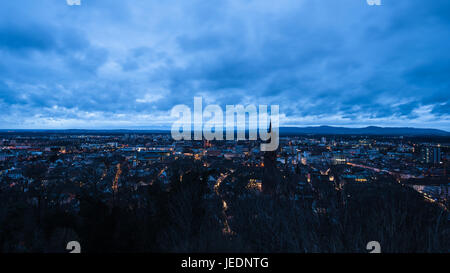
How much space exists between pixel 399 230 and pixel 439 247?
0.68 meters

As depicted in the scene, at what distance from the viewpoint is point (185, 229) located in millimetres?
7156

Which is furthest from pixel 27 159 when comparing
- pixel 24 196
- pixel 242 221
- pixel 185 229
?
pixel 242 221

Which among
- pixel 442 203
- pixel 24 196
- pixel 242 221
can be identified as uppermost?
pixel 442 203

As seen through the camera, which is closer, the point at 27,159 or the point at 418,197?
the point at 418,197

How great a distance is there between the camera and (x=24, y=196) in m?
13.0
